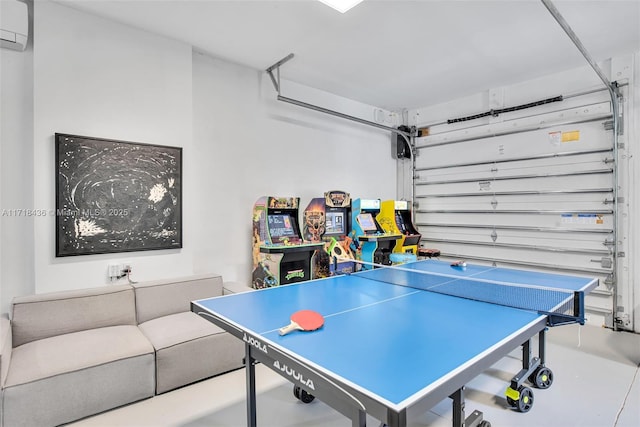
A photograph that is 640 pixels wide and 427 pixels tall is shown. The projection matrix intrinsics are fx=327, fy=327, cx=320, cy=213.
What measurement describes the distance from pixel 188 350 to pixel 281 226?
2098 millimetres

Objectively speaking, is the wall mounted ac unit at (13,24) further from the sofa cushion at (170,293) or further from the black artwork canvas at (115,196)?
the sofa cushion at (170,293)

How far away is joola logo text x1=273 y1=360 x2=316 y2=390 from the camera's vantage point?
1.28 meters

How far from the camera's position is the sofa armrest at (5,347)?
212 centimetres

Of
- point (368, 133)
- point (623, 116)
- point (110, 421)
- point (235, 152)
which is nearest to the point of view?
point (110, 421)

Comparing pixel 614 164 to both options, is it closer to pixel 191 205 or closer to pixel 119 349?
pixel 191 205

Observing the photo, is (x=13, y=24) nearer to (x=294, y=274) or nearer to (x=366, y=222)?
(x=294, y=274)

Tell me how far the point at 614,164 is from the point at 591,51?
4.92 feet

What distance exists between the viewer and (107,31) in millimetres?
3436

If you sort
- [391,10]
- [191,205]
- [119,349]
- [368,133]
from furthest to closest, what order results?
[368,133], [191,205], [391,10], [119,349]

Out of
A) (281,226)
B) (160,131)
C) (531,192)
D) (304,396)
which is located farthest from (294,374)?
(531,192)

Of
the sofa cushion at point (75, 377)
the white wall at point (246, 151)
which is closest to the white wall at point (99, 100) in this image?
the white wall at point (246, 151)

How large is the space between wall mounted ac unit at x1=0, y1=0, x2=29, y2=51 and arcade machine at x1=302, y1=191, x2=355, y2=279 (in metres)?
3.57

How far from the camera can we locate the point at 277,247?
4.00 meters

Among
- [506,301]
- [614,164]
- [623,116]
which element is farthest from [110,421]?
[623,116]
